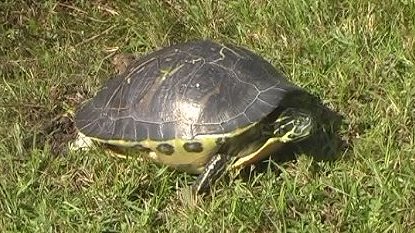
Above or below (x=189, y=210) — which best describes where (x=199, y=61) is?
above

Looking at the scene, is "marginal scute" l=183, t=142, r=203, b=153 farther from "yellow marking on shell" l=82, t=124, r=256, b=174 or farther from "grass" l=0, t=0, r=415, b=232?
"grass" l=0, t=0, r=415, b=232

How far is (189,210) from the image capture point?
394cm

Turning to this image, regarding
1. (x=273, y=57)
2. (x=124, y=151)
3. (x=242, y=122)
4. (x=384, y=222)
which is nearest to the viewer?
(x=384, y=222)

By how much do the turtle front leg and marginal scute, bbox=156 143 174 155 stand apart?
0.17 metres

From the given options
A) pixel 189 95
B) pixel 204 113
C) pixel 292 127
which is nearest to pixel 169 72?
pixel 189 95

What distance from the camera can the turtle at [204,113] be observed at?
4023mm

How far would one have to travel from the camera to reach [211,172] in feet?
13.3

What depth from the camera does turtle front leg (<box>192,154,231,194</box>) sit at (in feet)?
13.3

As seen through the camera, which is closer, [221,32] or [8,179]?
[8,179]

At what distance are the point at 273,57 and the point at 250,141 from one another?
850 millimetres

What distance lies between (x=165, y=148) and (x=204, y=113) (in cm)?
25

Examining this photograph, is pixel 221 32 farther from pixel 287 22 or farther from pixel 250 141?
pixel 250 141

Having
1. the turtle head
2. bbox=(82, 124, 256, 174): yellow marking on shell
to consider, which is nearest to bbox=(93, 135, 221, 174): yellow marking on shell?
bbox=(82, 124, 256, 174): yellow marking on shell

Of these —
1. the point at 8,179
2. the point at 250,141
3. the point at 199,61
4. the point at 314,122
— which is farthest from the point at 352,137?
the point at 8,179
